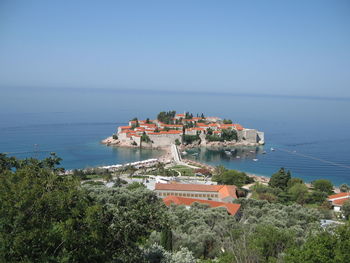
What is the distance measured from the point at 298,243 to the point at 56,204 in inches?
244

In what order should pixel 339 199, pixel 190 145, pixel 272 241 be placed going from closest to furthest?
pixel 272 241
pixel 339 199
pixel 190 145

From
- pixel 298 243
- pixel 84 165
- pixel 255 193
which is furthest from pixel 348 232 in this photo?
pixel 84 165

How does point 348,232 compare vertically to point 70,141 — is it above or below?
above

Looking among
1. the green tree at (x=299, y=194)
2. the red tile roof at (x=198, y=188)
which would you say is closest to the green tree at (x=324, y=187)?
the green tree at (x=299, y=194)

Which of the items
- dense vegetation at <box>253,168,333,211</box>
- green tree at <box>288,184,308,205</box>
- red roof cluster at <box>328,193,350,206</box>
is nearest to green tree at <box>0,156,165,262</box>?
dense vegetation at <box>253,168,333,211</box>

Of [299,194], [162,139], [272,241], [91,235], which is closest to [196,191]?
[299,194]

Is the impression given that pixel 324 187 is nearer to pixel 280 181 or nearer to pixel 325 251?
pixel 280 181

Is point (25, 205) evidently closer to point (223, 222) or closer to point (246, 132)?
point (223, 222)

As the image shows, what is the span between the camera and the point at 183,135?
4062 centimetres

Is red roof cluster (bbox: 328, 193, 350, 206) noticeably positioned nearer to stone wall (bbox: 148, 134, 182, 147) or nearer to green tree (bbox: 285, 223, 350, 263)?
green tree (bbox: 285, 223, 350, 263)

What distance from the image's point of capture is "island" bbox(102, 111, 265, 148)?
130 feet

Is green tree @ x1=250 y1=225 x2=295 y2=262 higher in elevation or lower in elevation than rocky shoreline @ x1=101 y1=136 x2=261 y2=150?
higher

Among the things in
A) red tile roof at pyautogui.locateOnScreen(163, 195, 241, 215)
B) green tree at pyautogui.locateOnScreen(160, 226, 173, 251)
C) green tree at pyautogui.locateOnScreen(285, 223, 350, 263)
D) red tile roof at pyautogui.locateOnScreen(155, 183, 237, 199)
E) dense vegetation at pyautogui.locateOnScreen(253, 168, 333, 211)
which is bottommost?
dense vegetation at pyautogui.locateOnScreen(253, 168, 333, 211)

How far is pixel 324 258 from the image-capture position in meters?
5.42
